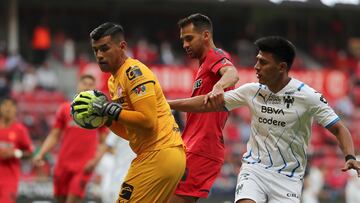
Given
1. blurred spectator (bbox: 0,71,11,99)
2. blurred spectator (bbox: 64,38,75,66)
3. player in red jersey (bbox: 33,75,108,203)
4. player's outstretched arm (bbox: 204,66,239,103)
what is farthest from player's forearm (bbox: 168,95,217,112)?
blurred spectator (bbox: 64,38,75,66)

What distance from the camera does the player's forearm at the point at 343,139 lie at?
7.45 m

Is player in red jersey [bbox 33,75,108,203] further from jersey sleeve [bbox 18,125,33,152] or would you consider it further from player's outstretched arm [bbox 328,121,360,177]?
player's outstretched arm [bbox 328,121,360,177]

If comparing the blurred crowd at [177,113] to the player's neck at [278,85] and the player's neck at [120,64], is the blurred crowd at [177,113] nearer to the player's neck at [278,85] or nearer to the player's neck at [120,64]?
the player's neck at [120,64]

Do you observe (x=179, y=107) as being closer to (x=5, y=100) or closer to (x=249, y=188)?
(x=249, y=188)

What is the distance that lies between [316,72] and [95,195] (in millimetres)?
12814

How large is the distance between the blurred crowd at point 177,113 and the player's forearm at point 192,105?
942 centimetres

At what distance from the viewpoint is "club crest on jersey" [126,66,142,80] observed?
23.7 ft

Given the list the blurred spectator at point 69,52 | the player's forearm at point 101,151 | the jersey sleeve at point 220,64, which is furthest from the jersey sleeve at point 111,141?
the blurred spectator at point 69,52

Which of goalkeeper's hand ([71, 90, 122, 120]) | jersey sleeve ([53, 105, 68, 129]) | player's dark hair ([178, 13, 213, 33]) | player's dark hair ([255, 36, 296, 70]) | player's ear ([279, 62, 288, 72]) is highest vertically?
player's dark hair ([178, 13, 213, 33])

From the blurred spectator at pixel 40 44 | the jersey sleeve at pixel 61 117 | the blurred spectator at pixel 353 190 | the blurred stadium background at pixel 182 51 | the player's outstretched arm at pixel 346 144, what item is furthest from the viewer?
the blurred spectator at pixel 40 44

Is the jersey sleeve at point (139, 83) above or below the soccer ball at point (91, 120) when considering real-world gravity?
above

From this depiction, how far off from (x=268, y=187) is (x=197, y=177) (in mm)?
1136

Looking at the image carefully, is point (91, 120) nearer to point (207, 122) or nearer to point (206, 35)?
point (207, 122)

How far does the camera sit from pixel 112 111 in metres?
7.04
